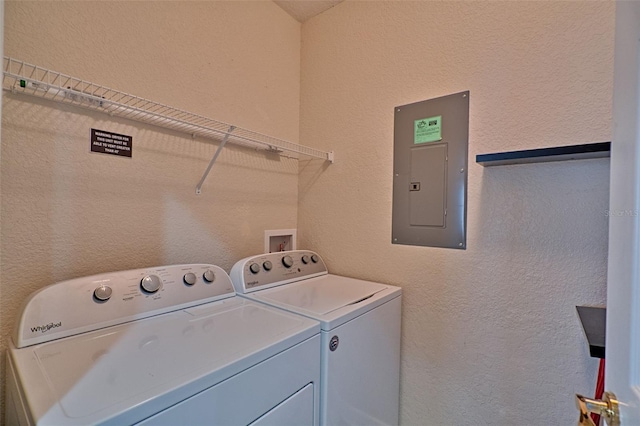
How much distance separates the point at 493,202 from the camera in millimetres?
1289

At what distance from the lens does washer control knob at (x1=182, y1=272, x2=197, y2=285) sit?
1177 mm

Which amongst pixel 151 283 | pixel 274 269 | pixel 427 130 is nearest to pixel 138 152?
pixel 151 283

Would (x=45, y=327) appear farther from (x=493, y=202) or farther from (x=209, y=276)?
(x=493, y=202)

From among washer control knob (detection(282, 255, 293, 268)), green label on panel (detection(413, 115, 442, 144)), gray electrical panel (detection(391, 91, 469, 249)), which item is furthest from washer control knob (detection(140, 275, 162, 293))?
green label on panel (detection(413, 115, 442, 144))

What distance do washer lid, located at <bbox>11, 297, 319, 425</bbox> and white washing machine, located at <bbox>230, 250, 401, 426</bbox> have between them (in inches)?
5.9

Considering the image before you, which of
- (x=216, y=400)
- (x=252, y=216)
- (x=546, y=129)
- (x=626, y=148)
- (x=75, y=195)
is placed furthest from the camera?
(x=252, y=216)

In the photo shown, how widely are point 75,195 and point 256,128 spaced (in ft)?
3.11

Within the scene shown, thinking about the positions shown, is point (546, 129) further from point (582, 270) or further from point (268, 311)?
point (268, 311)

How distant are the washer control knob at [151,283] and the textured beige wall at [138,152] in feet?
0.66

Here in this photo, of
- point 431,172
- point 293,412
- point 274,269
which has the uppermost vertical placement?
point 431,172

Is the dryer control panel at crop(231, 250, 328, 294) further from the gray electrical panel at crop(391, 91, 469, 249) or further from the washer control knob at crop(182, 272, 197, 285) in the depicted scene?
the gray electrical panel at crop(391, 91, 469, 249)

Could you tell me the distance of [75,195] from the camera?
1.07 m

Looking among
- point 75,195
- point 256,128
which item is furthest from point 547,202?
point 75,195

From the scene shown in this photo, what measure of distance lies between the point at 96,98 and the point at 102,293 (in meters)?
0.66
